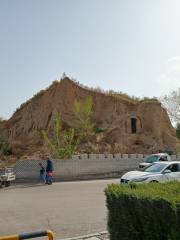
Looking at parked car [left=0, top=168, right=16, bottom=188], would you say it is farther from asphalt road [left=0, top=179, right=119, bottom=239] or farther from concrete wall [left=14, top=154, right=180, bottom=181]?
asphalt road [left=0, top=179, right=119, bottom=239]

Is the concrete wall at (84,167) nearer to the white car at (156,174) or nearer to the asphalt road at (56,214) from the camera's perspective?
the asphalt road at (56,214)

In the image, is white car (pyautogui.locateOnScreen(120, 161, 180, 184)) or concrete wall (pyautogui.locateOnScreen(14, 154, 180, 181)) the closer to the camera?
white car (pyautogui.locateOnScreen(120, 161, 180, 184))

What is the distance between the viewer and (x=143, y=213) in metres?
6.26

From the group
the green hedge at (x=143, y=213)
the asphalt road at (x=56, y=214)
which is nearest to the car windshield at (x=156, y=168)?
the asphalt road at (x=56, y=214)

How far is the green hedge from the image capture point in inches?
222

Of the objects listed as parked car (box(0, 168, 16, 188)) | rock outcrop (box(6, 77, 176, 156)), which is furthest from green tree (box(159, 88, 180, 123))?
parked car (box(0, 168, 16, 188))

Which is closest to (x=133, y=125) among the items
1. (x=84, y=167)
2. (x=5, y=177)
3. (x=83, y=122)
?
(x=83, y=122)

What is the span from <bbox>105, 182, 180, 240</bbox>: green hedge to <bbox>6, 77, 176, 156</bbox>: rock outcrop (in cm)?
3481

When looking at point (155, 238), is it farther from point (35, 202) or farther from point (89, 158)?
point (89, 158)

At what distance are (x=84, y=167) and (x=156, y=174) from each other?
13.9m

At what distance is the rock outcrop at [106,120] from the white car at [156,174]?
75.3 feet

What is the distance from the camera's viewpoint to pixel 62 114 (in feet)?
160

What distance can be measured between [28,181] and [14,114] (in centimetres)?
3214

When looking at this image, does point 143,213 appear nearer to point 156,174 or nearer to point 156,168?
point 156,174
